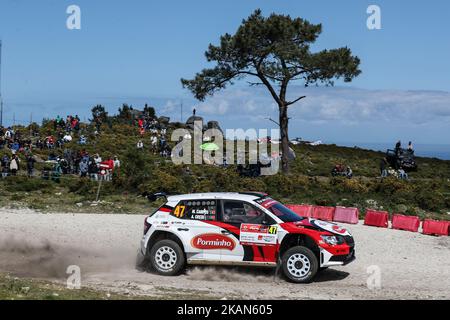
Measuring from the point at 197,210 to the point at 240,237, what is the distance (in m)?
1.10

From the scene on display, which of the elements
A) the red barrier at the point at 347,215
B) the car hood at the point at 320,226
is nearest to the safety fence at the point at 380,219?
the red barrier at the point at 347,215

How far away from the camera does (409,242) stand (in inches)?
706

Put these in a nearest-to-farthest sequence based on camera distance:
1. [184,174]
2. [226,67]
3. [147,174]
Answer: [147,174] < [184,174] < [226,67]

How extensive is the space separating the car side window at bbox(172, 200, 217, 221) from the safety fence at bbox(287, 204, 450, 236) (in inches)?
351

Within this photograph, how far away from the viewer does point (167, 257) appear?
12914 mm

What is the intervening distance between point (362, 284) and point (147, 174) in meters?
16.9

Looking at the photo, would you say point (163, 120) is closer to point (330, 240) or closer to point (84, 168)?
point (84, 168)

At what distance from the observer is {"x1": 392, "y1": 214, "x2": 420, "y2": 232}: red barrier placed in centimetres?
1998

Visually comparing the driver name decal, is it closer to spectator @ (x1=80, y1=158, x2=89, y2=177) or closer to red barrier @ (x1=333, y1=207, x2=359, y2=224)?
red barrier @ (x1=333, y1=207, x2=359, y2=224)

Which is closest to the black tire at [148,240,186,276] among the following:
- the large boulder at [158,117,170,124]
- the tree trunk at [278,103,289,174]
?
the tree trunk at [278,103,289,174]

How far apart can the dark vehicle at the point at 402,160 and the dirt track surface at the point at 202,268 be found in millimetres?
19016
